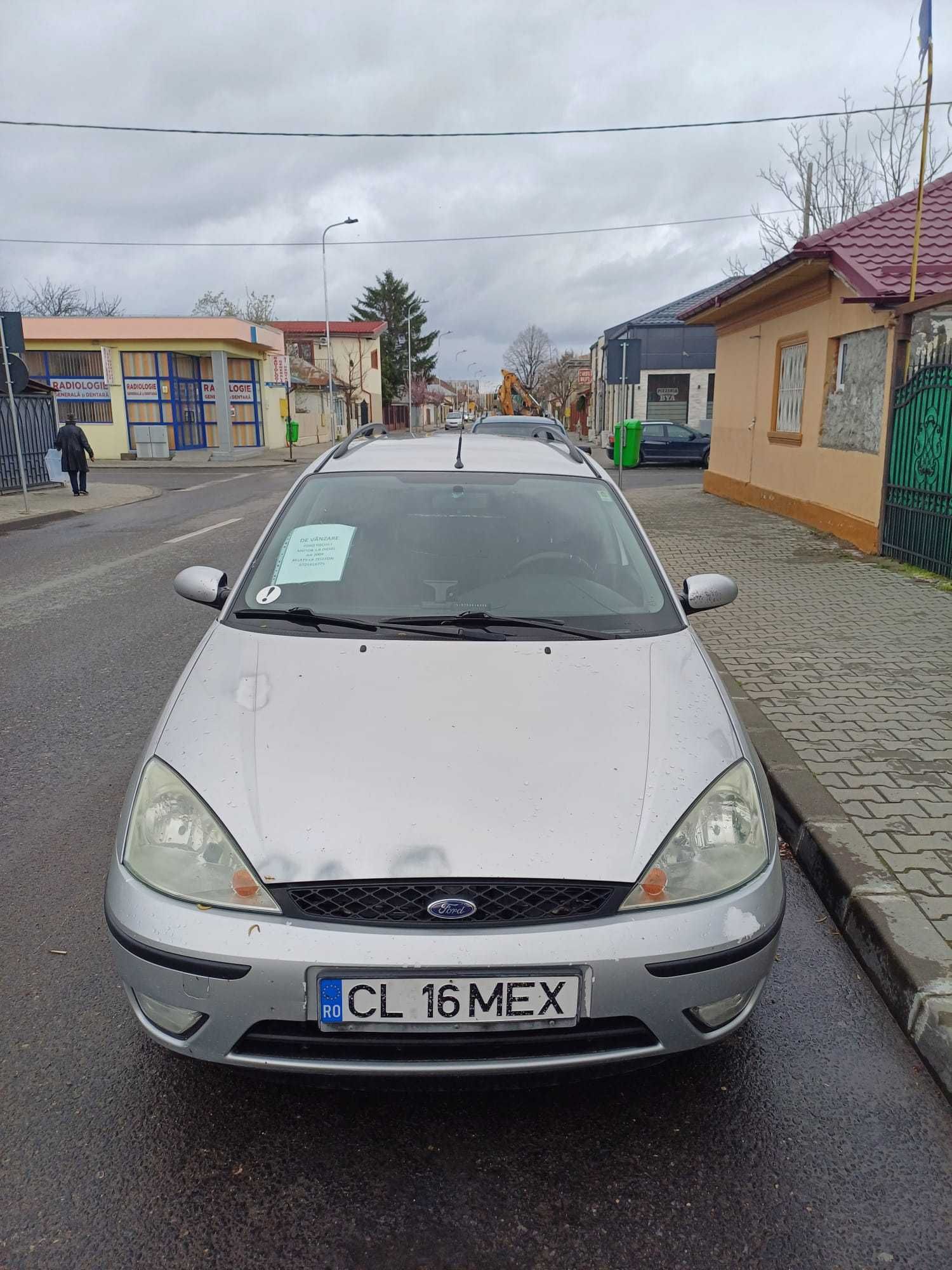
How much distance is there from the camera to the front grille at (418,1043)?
208cm

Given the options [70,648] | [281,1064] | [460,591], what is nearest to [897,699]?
[460,591]

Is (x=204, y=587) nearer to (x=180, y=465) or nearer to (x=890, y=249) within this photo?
(x=890, y=249)

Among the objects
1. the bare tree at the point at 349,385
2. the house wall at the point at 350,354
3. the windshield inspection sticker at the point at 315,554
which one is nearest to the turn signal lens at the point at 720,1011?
the windshield inspection sticker at the point at 315,554

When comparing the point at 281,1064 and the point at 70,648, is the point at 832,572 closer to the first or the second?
the point at 70,648

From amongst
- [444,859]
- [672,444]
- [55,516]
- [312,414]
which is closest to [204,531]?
[55,516]

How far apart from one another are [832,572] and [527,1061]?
28.2 feet

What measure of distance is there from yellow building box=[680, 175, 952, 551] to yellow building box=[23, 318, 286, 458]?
23929 millimetres

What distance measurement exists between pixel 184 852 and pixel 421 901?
606 millimetres

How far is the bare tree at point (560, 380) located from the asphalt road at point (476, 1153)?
78.4 meters

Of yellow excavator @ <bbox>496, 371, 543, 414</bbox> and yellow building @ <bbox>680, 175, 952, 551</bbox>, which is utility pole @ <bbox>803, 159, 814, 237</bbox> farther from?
yellow building @ <bbox>680, 175, 952, 551</bbox>

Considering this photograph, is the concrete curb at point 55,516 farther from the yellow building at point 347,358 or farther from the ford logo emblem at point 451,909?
the yellow building at point 347,358

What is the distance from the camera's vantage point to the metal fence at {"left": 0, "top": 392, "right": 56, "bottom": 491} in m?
20.7

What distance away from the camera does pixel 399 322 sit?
282 ft

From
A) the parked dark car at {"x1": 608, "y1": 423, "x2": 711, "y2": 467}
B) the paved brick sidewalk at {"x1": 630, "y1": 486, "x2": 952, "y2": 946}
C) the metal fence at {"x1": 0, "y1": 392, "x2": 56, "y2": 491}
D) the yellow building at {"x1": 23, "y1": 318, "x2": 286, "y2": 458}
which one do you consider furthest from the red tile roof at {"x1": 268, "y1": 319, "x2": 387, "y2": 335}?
the paved brick sidewalk at {"x1": 630, "y1": 486, "x2": 952, "y2": 946}
